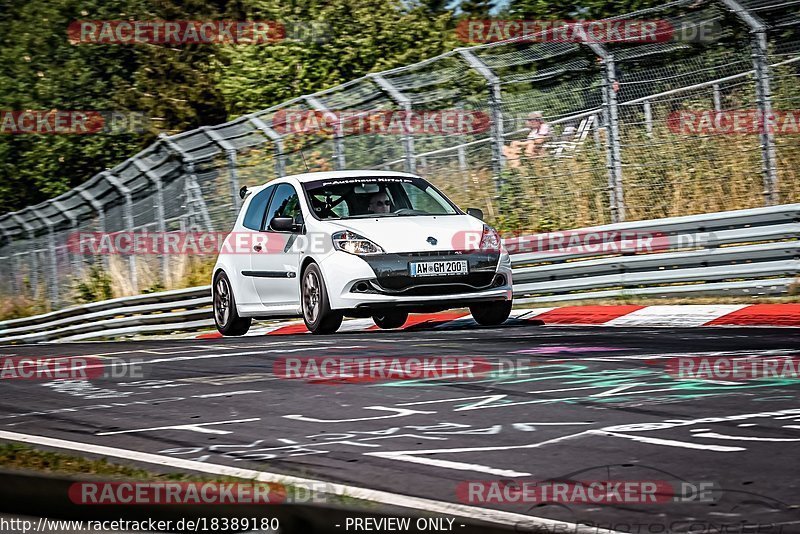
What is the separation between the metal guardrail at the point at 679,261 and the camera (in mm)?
12242

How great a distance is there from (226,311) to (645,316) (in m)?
4.76

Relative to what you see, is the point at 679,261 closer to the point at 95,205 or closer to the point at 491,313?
the point at 491,313

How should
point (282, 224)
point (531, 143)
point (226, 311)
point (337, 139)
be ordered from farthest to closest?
point (337, 139)
point (531, 143)
point (226, 311)
point (282, 224)

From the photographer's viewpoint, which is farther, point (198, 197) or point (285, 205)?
point (198, 197)

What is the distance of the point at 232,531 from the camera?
13.2 feet

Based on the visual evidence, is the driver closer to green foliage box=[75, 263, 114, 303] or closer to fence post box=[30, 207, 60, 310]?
green foliage box=[75, 263, 114, 303]

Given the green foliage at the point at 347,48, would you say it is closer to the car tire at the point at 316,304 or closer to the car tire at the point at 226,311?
the car tire at the point at 226,311

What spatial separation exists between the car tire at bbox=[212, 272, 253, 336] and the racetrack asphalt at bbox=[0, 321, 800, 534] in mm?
3983

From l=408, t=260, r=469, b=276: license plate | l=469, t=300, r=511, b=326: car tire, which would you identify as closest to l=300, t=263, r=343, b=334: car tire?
l=408, t=260, r=469, b=276: license plate

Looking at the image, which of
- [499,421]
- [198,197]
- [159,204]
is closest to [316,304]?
[499,421]

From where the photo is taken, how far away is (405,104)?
1648cm

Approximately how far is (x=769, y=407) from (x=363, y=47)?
2672cm

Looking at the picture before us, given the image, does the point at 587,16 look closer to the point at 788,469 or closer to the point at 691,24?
the point at 691,24

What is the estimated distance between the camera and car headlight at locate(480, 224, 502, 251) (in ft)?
39.5
